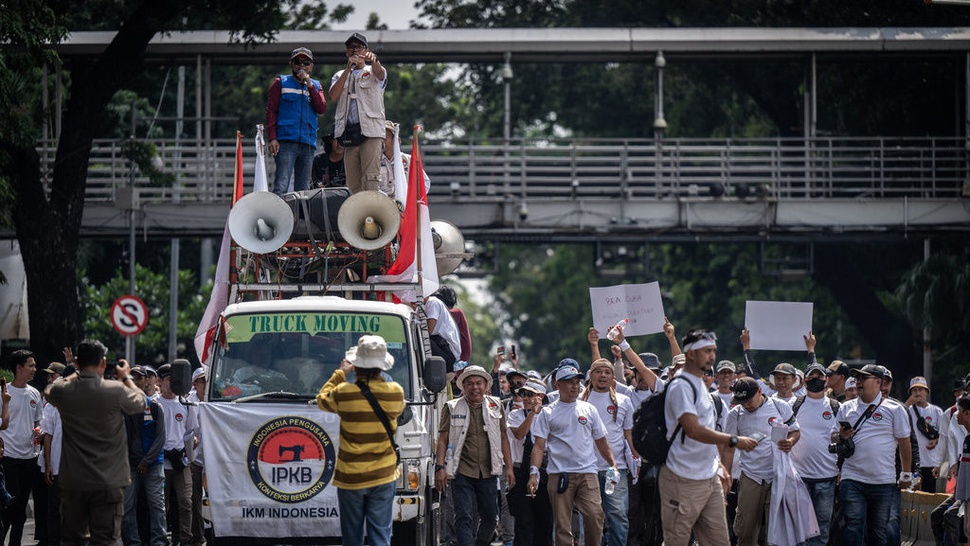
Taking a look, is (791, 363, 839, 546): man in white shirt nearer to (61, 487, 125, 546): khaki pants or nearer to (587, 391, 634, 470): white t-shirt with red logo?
(587, 391, 634, 470): white t-shirt with red logo

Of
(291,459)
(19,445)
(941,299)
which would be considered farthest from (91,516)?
(941,299)

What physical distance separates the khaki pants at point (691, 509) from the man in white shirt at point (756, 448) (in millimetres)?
2802

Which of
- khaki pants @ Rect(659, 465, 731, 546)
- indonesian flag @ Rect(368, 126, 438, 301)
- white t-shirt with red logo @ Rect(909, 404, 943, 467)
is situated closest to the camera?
khaki pants @ Rect(659, 465, 731, 546)

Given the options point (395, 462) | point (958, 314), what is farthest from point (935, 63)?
point (395, 462)

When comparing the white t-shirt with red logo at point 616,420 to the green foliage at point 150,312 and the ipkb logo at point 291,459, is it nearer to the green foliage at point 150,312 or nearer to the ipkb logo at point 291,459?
the ipkb logo at point 291,459

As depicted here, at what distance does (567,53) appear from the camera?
3025cm

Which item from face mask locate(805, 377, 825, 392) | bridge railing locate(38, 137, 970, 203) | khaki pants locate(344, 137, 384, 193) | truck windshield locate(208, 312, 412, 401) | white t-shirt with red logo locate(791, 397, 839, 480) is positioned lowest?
white t-shirt with red logo locate(791, 397, 839, 480)

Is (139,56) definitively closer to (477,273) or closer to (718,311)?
(477,273)

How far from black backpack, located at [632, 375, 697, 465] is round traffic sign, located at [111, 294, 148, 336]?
48.6 ft

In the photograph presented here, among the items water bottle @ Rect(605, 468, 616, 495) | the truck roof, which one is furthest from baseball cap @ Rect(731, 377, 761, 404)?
Result: the truck roof

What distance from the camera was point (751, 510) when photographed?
14.9m

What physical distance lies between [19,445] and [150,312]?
67.7 feet

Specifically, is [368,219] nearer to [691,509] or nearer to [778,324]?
[691,509]

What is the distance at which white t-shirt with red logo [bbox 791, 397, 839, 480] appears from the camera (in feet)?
48.9
